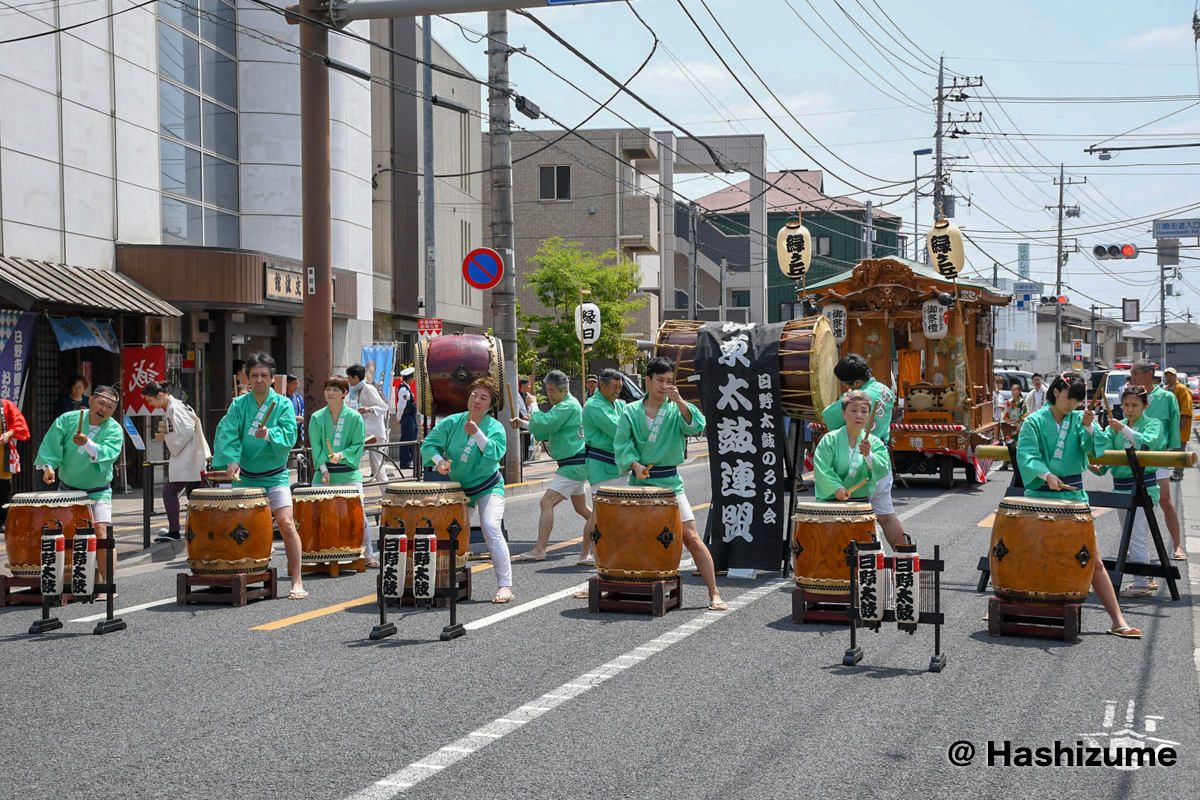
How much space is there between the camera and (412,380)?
85.7ft

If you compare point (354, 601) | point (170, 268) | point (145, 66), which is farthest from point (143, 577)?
point (145, 66)

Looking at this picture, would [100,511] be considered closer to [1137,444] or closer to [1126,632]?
[1126,632]

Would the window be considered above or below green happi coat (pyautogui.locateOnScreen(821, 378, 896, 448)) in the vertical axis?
above

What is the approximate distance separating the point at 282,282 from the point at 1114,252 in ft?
95.3

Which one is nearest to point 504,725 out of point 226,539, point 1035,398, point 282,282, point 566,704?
point 566,704

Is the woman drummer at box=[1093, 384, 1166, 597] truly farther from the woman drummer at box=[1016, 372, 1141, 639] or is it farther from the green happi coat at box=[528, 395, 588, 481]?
the green happi coat at box=[528, 395, 588, 481]

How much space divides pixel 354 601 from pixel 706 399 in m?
3.51

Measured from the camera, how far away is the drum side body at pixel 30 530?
8.79 m

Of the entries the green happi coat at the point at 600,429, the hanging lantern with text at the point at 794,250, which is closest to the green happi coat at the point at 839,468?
the green happi coat at the point at 600,429

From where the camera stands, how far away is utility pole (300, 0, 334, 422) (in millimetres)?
13664

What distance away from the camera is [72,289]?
14.4 meters

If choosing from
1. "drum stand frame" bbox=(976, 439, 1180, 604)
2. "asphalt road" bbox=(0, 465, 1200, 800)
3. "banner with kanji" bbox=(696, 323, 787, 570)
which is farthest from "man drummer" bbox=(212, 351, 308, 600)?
"drum stand frame" bbox=(976, 439, 1180, 604)

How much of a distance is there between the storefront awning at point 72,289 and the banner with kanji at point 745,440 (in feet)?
25.9

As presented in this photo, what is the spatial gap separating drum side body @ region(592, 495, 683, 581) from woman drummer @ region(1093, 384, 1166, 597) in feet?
10.5
